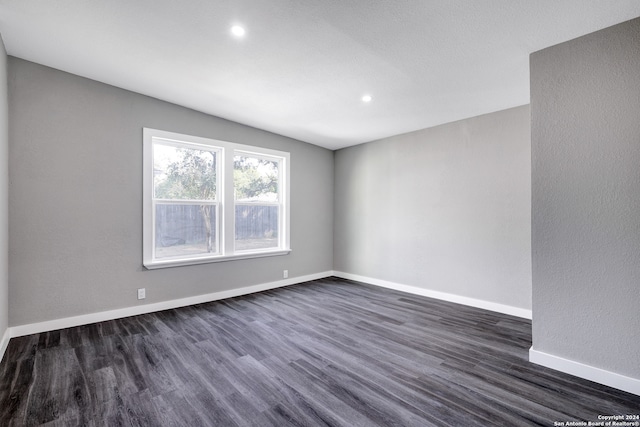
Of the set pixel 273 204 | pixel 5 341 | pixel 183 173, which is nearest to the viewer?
pixel 5 341

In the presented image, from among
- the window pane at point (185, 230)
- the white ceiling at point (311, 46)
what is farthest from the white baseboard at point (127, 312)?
the white ceiling at point (311, 46)

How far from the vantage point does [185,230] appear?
385 centimetres

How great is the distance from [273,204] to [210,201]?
1111mm

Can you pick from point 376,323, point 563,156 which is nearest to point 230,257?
point 376,323

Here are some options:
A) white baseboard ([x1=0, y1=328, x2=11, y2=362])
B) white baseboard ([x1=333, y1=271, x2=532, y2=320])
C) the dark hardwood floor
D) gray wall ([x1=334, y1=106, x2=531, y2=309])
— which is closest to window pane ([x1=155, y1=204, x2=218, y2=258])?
the dark hardwood floor

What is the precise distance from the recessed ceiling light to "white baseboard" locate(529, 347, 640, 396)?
348 cm

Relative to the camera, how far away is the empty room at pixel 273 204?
1.93 m

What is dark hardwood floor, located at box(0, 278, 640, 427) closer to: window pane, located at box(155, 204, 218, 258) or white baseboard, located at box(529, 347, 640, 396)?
white baseboard, located at box(529, 347, 640, 396)

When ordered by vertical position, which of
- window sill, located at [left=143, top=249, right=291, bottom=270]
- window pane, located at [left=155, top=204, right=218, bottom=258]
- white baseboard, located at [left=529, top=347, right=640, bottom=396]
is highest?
window pane, located at [left=155, top=204, right=218, bottom=258]

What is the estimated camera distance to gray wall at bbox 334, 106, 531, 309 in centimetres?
349

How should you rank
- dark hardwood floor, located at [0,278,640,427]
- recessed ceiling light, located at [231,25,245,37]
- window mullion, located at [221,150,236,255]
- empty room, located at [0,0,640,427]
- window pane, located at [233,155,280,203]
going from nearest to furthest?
dark hardwood floor, located at [0,278,640,427]
empty room, located at [0,0,640,427]
recessed ceiling light, located at [231,25,245,37]
window mullion, located at [221,150,236,255]
window pane, located at [233,155,280,203]

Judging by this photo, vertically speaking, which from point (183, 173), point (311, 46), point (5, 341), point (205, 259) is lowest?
point (5, 341)

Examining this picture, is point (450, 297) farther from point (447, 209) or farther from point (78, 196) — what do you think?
point (78, 196)

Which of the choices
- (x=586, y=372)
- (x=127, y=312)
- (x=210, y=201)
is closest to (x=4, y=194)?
(x=127, y=312)
